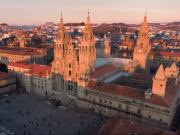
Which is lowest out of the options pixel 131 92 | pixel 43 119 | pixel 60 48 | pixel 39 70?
pixel 43 119

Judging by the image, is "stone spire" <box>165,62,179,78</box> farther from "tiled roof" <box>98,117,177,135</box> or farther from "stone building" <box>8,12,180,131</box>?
"tiled roof" <box>98,117,177,135</box>

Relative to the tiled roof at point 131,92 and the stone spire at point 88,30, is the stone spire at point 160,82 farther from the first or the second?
the stone spire at point 88,30

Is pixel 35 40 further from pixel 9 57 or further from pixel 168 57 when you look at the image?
pixel 168 57

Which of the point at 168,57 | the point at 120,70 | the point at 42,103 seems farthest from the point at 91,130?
the point at 168,57

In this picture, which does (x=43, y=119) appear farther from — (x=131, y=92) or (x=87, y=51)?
(x=131, y=92)

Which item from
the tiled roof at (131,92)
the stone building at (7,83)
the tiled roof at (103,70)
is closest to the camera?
the tiled roof at (131,92)

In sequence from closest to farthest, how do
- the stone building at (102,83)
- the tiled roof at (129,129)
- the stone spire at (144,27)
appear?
the tiled roof at (129,129) < the stone building at (102,83) < the stone spire at (144,27)

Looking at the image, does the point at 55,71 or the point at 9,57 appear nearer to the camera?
the point at 55,71

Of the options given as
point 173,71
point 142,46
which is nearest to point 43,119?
point 173,71

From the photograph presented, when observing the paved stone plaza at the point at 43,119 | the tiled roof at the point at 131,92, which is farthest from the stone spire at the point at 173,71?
the paved stone plaza at the point at 43,119
